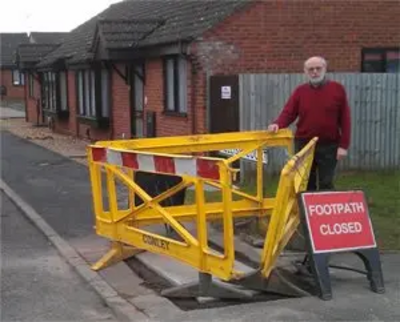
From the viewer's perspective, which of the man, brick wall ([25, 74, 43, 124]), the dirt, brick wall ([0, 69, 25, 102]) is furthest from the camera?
brick wall ([0, 69, 25, 102])

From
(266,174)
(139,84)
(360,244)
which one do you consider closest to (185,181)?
(360,244)

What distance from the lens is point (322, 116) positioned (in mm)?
6645

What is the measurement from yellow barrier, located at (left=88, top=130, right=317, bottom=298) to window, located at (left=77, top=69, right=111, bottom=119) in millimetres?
12919

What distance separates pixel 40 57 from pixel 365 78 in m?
19.4

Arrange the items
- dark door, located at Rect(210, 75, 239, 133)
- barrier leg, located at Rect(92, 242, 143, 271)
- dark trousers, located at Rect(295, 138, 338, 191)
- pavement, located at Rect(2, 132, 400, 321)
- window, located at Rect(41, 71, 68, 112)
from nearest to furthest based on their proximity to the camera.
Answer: pavement, located at Rect(2, 132, 400, 321)
dark trousers, located at Rect(295, 138, 338, 191)
barrier leg, located at Rect(92, 242, 143, 271)
dark door, located at Rect(210, 75, 239, 133)
window, located at Rect(41, 71, 68, 112)

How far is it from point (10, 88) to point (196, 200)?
61.3 metres

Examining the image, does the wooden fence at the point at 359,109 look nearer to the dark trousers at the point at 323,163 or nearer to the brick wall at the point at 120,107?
the dark trousers at the point at 323,163

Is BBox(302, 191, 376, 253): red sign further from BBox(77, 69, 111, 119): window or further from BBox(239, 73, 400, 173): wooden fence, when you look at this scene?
BBox(77, 69, 111, 119): window

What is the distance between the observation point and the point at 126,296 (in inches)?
240

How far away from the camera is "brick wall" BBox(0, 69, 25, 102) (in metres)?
63.7

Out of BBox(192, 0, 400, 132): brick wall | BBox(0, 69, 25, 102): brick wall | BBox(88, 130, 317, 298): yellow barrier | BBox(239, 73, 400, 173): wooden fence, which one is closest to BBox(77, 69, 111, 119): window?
BBox(192, 0, 400, 132): brick wall

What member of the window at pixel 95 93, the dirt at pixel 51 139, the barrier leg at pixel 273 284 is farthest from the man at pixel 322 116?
the window at pixel 95 93

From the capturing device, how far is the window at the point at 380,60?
14461 millimetres

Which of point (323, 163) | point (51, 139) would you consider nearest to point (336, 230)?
point (323, 163)
